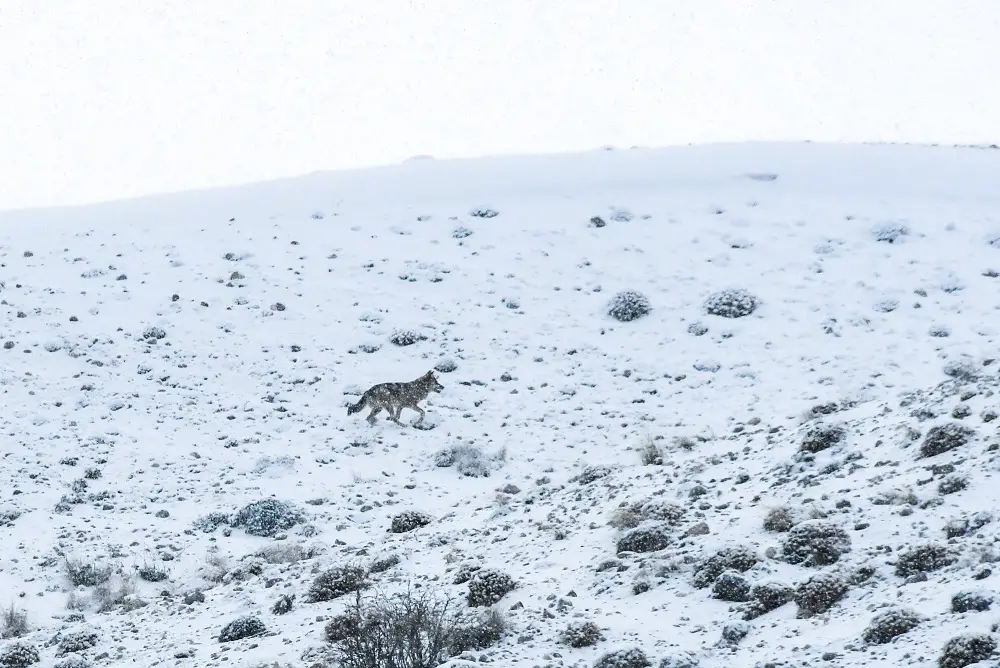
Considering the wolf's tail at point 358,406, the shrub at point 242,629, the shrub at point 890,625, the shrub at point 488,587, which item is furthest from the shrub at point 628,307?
the shrub at point 890,625

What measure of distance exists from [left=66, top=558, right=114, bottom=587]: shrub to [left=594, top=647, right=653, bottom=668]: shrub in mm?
8731

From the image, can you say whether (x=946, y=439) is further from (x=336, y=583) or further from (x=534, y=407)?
(x=534, y=407)

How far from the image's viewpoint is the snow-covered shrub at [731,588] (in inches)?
424

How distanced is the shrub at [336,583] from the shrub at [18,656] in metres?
3.22

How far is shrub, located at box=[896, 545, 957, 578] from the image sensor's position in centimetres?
1018

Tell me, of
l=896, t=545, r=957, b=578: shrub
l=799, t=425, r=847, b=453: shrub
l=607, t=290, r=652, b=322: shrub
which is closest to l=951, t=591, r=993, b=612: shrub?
l=896, t=545, r=957, b=578: shrub

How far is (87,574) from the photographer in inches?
607

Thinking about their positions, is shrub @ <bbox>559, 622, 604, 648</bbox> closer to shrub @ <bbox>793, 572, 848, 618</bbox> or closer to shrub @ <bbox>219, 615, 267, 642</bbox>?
shrub @ <bbox>793, 572, 848, 618</bbox>

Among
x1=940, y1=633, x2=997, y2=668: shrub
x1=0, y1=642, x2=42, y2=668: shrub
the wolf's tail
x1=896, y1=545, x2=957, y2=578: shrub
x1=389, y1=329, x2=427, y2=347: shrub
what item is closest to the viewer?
x1=940, y1=633, x2=997, y2=668: shrub

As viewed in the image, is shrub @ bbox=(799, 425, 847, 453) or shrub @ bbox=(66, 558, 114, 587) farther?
shrub @ bbox=(66, 558, 114, 587)

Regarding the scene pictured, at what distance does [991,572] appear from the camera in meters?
9.59

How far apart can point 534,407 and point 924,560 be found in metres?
12.6

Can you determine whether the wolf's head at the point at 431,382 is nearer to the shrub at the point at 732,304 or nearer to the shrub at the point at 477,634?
the shrub at the point at 732,304

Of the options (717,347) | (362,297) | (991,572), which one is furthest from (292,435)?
(991,572)
